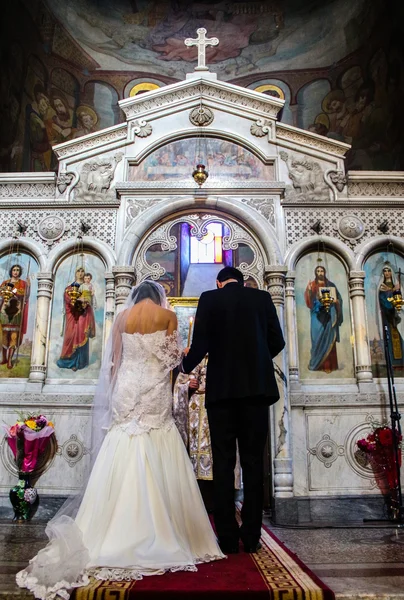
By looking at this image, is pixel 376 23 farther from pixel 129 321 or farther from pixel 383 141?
pixel 129 321

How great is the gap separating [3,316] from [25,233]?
4.78ft

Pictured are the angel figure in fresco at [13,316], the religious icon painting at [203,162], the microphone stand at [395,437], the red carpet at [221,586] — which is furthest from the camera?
the religious icon painting at [203,162]

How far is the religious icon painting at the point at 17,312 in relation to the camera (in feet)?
26.9

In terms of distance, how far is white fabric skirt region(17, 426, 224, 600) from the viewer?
3332 mm

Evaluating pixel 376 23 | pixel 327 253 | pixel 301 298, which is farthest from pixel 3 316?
pixel 376 23

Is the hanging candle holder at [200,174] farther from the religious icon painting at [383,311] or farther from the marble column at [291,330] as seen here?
the religious icon painting at [383,311]

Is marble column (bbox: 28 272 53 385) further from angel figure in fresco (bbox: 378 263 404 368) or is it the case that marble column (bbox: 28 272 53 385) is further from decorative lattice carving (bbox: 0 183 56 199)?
angel figure in fresco (bbox: 378 263 404 368)

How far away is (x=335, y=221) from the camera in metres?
8.61

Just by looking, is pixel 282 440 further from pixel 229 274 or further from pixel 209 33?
pixel 209 33

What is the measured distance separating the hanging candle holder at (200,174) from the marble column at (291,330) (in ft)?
6.84

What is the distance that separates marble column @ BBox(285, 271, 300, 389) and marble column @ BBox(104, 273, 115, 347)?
2818mm

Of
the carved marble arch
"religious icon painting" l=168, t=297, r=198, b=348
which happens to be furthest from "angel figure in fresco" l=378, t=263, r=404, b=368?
"religious icon painting" l=168, t=297, r=198, b=348

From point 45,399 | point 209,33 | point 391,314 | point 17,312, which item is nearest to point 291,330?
point 391,314

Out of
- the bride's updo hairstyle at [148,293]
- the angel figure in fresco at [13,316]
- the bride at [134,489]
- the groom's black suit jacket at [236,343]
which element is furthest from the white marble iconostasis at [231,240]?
the groom's black suit jacket at [236,343]
